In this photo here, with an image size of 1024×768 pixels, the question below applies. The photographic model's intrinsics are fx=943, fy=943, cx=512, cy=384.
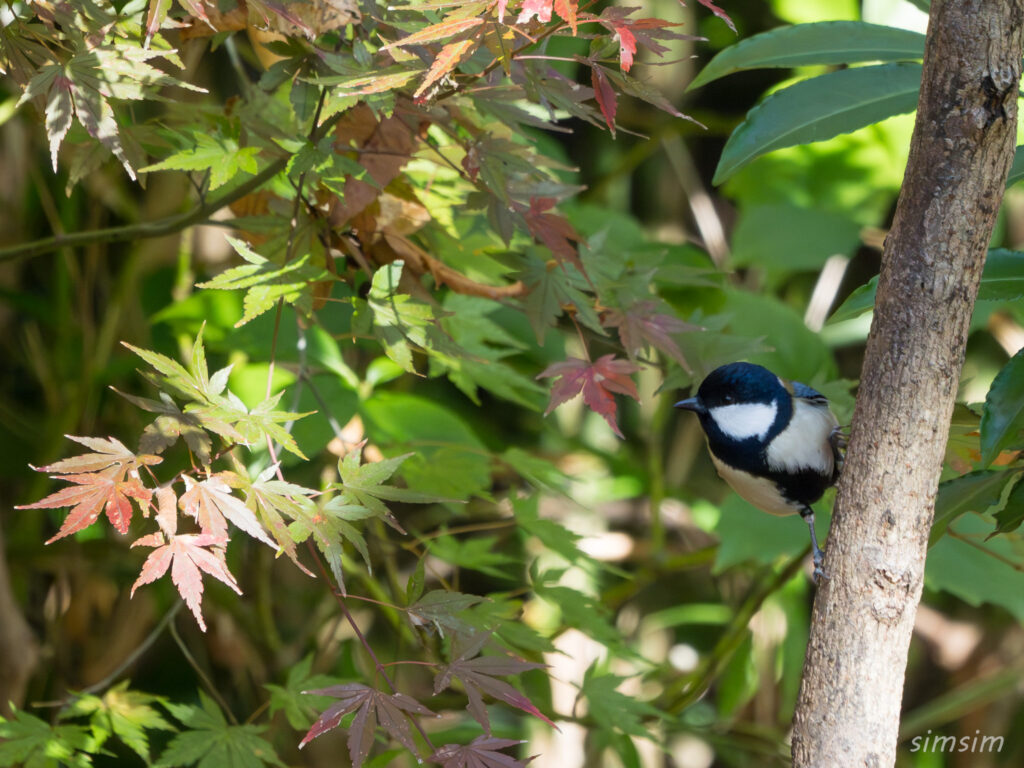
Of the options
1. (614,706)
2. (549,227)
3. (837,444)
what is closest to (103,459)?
(549,227)

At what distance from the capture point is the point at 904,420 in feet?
2.33

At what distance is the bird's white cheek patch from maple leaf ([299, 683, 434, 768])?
653mm

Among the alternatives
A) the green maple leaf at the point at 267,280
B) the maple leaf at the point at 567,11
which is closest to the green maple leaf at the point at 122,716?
the green maple leaf at the point at 267,280

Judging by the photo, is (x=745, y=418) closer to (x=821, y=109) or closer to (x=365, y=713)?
(x=821, y=109)

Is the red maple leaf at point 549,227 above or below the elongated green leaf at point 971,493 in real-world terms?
above

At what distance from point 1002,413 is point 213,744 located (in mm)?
819

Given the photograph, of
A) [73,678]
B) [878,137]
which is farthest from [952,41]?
[73,678]

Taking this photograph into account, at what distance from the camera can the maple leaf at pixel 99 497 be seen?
698 mm

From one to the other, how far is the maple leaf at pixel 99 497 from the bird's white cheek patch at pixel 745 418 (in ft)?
2.64

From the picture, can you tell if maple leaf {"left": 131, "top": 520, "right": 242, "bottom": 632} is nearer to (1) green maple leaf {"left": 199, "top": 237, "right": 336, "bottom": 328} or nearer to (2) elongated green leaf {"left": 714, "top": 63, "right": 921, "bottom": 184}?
(1) green maple leaf {"left": 199, "top": 237, "right": 336, "bottom": 328}

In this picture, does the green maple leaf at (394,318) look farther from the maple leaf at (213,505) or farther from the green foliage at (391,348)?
the maple leaf at (213,505)

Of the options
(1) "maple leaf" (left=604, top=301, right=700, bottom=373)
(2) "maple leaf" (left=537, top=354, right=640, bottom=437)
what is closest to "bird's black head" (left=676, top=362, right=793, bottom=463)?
(1) "maple leaf" (left=604, top=301, right=700, bottom=373)

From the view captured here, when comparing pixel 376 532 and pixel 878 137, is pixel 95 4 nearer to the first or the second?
pixel 376 532

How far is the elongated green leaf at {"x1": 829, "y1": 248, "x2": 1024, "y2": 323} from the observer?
892 mm
